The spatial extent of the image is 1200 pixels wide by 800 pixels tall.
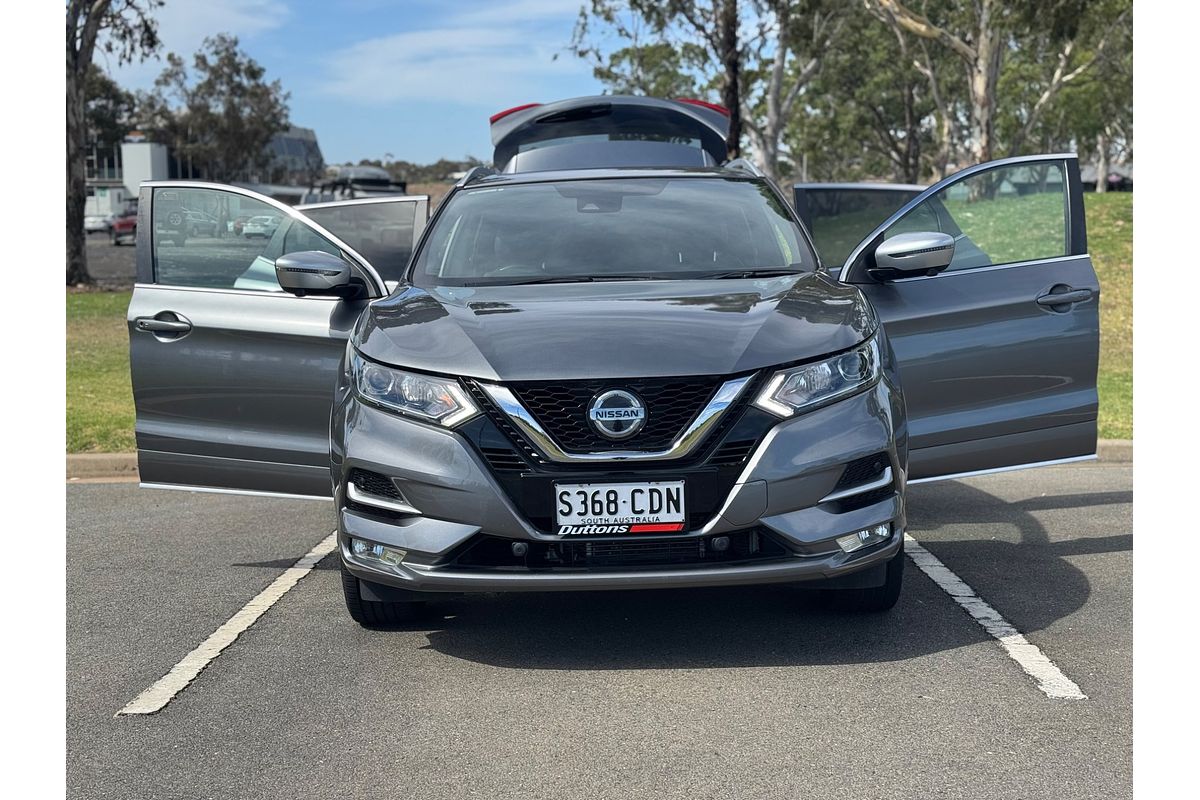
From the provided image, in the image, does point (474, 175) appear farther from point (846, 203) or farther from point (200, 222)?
point (846, 203)

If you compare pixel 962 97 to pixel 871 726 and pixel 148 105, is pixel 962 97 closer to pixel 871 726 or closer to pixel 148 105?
pixel 148 105

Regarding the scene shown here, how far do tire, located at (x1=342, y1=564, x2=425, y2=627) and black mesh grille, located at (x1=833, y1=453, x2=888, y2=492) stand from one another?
1.57 meters

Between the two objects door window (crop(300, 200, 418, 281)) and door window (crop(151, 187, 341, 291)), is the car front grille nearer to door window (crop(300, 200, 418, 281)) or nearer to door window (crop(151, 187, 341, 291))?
door window (crop(151, 187, 341, 291))

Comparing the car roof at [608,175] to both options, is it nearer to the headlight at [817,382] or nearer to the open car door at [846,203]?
the open car door at [846,203]

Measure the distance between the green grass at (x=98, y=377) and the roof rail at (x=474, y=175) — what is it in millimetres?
3924

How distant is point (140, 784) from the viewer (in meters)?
3.76

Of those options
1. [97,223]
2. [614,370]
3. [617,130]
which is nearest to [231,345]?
[614,370]

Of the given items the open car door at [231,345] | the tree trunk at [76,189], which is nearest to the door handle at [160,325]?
the open car door at [231,345]

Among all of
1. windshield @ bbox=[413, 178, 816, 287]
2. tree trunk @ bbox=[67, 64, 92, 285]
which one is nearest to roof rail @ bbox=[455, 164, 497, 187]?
windshield @ bbox=[413, 178, 816, 287]

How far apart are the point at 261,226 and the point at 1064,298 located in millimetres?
3364

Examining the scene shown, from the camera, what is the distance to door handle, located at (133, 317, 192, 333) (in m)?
5.91

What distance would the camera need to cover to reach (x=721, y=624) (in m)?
5.18

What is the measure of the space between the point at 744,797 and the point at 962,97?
165ft

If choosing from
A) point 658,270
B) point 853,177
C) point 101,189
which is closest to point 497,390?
point 658,270
